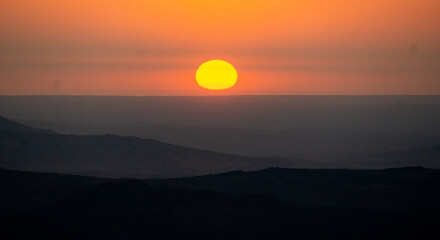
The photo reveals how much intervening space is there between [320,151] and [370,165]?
35.1 meters

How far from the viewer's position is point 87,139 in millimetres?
124438

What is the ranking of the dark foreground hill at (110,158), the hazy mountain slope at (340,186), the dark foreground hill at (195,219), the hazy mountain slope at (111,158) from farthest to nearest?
1. the hazy mountain slope at (111,158)
2. the dark foreground hill at (110,158)
3. the hazy mountain slope at (340,186)
4. the dark foreground hill at (195,219)

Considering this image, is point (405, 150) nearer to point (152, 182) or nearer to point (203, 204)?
point (152, 182)

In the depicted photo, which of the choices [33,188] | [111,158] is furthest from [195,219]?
[111,158]

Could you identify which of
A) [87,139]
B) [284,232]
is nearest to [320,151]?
[87,139]

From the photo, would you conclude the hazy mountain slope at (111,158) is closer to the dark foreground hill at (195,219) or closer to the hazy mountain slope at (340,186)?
the hazy mountain slope at (340,186)

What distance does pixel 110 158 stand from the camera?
11719cm

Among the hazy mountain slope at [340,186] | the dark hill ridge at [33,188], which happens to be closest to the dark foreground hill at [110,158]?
the dark hill ridge at [33,188]

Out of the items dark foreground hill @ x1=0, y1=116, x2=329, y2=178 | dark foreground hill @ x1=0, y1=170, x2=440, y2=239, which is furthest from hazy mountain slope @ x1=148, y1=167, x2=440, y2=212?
dark foreground hill @ x1=0, y1=116, x2=329, y2=178

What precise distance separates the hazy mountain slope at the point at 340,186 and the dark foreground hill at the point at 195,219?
221 inches

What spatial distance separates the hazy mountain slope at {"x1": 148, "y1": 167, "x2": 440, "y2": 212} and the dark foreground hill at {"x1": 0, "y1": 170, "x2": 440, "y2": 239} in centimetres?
562

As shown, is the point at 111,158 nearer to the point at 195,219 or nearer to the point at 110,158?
the point at 110,158

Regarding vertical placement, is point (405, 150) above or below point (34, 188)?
above

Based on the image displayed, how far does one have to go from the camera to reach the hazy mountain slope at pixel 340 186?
4747cm
